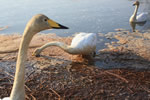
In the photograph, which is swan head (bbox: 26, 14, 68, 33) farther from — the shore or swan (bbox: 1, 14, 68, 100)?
the shore

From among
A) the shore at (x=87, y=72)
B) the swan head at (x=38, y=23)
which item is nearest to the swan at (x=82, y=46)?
the shore at (x=87, y=72)

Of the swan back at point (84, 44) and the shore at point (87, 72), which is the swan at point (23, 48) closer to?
the shore at point (87, 72)

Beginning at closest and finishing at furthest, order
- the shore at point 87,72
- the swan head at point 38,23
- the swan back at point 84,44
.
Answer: the swan head at point 38,23
the shore at point 87,72
the swan back at point 84,44

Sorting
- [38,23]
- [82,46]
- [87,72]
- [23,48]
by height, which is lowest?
[87,72]

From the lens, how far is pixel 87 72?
16.8ft

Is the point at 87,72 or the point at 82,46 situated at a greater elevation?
the point at 82,46

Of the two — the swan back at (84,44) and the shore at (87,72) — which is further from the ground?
the swan back at (84,44)

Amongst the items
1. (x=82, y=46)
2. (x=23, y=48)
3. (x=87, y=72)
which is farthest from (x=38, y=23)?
(x=82, y=46)

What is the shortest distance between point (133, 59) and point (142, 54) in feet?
1.92

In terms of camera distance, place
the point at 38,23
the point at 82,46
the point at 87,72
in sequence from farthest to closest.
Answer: the point at 82,46 → the point at 87,72 → the point at 38,23

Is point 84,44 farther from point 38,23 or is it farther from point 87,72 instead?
point 38,23

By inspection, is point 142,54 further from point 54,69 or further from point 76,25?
point 76,25

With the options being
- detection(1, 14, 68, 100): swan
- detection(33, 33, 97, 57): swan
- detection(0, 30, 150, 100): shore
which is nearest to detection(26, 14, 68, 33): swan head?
detection(1, 14, 68, 100): swan

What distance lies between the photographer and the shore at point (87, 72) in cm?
415
